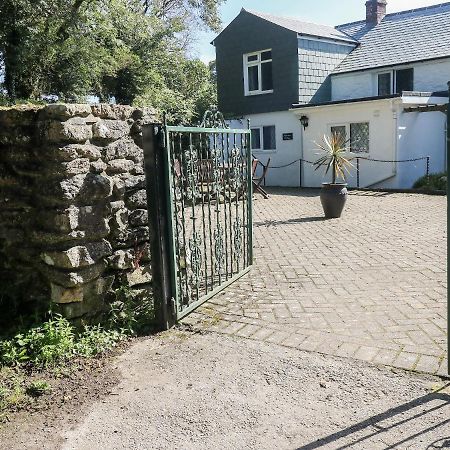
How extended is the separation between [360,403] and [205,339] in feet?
4.73

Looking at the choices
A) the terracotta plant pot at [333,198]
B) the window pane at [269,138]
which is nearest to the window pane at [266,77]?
the window pane at [269,138]

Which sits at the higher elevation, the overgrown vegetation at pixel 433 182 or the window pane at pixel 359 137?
the window pane at pixel 359 137

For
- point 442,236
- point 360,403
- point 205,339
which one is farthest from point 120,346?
point 442,236

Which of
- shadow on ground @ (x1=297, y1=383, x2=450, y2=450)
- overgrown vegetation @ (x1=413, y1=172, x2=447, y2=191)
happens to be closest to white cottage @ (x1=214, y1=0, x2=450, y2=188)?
overgrown vegetation @ (x1=413, y1=172, x2=447, y2=191)

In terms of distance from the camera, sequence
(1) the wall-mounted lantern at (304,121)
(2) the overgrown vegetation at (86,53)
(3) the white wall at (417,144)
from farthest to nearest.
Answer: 1. (1) the wall-mounted lantern at (304,121)
2. (3) the white wall at (417,144)
3. (2) the overgrown vegetation at (86,53)

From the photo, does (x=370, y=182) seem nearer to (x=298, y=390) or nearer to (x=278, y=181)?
(x=278, y=181)

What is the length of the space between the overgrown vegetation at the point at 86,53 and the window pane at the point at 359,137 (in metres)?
7.05

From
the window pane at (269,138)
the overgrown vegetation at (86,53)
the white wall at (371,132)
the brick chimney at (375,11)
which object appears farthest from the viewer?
the brick chimney at (375,11)

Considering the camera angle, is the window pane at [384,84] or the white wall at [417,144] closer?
the white wall at [417,144]

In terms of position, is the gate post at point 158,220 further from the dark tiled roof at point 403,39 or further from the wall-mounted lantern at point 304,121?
the dark tiled roof at point 403,39

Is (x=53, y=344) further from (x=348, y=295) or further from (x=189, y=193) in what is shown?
(x=348, y=295)

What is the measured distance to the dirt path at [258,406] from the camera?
2629mm

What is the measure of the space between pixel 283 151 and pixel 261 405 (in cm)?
1593

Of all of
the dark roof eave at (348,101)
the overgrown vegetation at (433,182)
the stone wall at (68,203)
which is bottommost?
the overgrown vegetation at (433,182)
